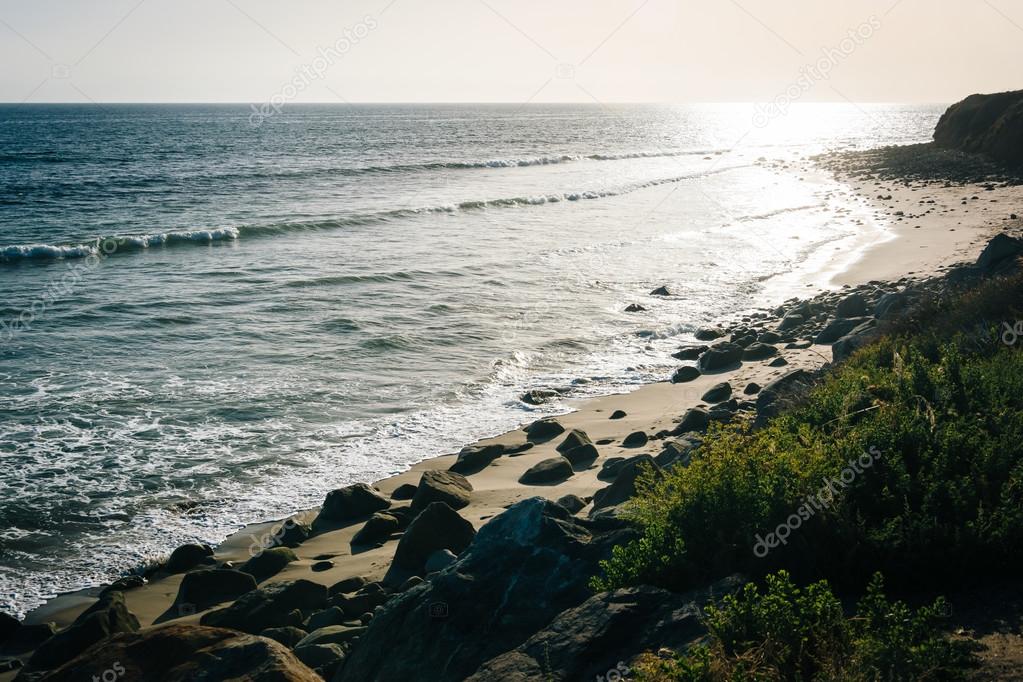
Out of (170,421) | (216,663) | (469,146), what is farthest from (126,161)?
(216,663)

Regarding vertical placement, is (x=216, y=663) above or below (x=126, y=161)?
below

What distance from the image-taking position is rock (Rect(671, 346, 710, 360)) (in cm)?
1820

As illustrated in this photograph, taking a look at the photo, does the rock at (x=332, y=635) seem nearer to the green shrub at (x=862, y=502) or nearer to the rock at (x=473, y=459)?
the green shrub at (x=862, y=502)

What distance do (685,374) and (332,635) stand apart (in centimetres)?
1059

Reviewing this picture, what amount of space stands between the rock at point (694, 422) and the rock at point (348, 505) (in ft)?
16.0

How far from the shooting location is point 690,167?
71.6 metres

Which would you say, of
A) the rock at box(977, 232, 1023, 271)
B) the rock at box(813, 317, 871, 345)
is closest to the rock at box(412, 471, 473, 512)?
the rock at box(813, 317, 871, 345)

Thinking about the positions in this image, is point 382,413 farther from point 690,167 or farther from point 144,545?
point 690,167

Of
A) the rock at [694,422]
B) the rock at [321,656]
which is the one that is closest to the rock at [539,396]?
the rock at [694,422]

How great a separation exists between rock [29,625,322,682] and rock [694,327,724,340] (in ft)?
50.4

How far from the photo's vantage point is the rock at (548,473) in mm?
11898

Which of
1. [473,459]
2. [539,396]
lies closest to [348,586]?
[473,459]

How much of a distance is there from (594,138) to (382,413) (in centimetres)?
10787

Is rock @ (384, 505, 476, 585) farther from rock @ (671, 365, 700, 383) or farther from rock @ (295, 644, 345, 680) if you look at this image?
rock @ (671, 365, 700, 383)
